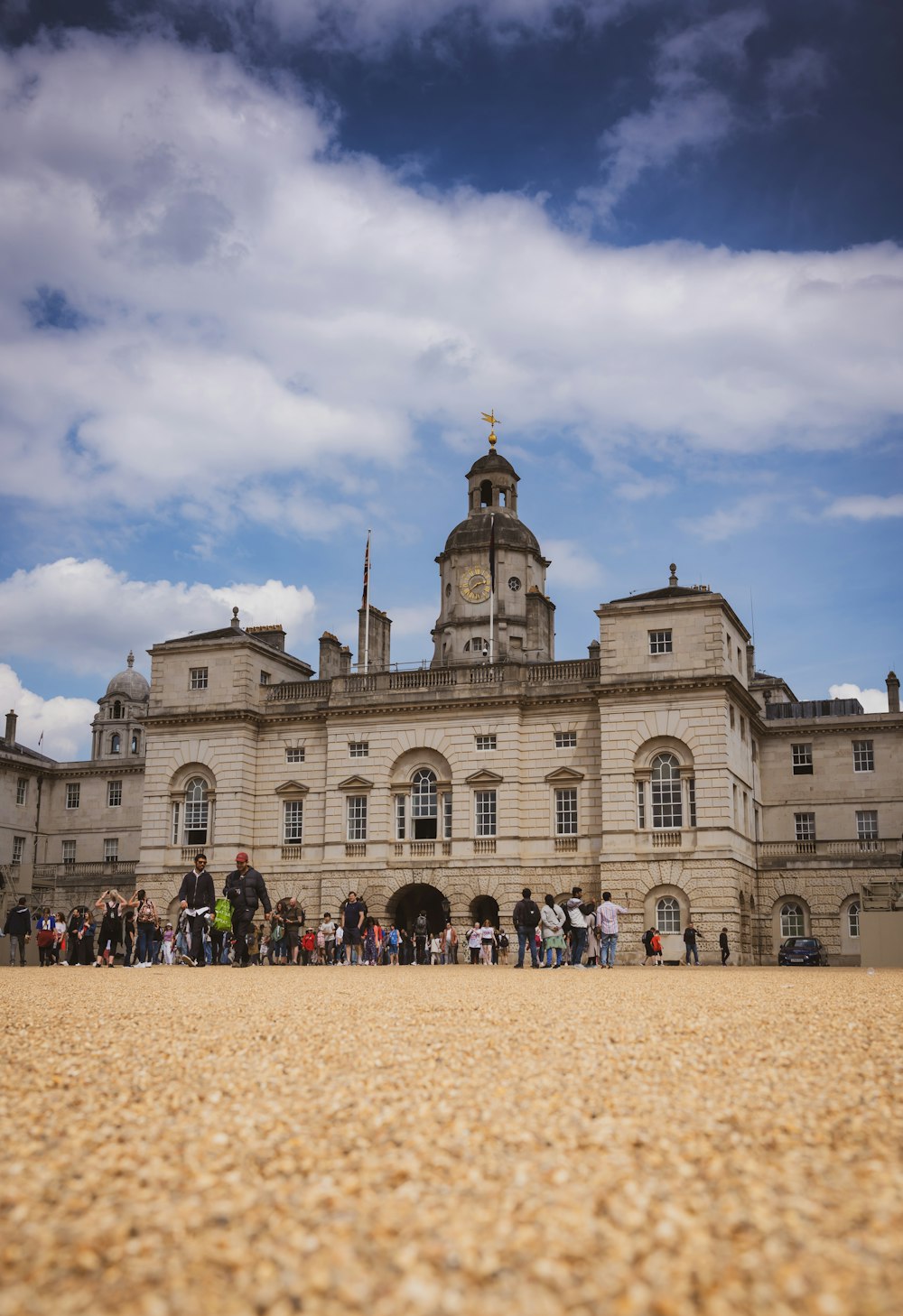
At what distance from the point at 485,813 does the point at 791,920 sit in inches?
469

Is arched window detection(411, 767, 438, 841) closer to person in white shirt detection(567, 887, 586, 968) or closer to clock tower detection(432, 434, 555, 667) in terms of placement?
clock tower detection(432, 434, 555, 667)

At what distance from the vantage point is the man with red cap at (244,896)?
Result: 78.9 ft

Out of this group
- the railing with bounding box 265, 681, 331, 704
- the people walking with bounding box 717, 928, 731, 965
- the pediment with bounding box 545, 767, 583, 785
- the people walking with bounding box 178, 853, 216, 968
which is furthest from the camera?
the railing with bounding box 265, 681, 331, 704

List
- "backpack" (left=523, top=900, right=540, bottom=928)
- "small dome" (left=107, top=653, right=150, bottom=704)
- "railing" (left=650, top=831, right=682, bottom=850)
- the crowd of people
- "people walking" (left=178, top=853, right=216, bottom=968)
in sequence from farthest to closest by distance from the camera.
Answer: "small dome" (left=107, top=653, right=150, bottom=704) < "railing" (left=650, top=831, right=682, bottom=850) < "backpack" (left=523, top=900, right=540, bottom=928) < the crowd of people < "people walking" (left=178, top=853, right=216, bottom=968)

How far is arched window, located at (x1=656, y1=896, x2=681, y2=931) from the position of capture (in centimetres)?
4147

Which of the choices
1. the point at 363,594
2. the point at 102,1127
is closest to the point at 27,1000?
the point at 102,1127

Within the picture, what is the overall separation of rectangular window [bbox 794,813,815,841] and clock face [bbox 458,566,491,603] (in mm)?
16410

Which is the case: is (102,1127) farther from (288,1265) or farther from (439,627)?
(439,627)

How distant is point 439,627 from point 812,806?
59.2 feet

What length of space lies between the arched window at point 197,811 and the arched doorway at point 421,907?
26.4 feet

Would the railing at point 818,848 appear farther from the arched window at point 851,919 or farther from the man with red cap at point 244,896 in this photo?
the man with red cap at point 244,896

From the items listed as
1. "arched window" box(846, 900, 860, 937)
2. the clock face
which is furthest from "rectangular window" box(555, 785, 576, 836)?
the clock face

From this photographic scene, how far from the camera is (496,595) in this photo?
5575 centimetres

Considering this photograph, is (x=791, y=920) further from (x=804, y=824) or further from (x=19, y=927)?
(x=19, y=927)
